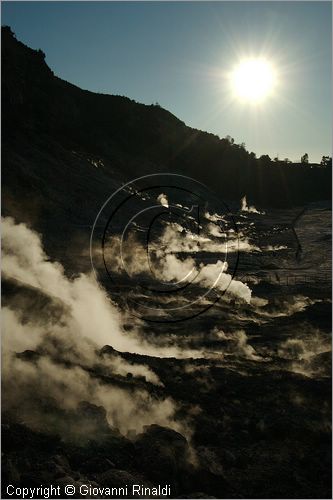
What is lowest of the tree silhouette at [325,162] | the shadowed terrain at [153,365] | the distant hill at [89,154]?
the shadowed terrain at [153,365]

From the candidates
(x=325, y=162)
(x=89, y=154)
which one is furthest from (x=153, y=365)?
(x=325, y=162)

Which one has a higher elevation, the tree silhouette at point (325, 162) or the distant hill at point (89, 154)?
the tree silhouette at point (325, 162)

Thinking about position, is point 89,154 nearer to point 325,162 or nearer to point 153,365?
point 153,365

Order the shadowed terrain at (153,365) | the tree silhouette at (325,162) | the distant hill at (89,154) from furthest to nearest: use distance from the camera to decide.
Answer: the tree silhouette at (325,162) < the distant hill at (89,154) < the shadowed terrain at (153,365)

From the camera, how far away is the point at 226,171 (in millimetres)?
71312

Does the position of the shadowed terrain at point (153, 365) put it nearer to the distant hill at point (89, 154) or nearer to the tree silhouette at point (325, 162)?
the distant hill at point (89, 154)

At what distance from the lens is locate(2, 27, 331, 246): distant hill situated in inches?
1122

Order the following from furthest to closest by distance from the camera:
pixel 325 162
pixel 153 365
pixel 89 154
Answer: pixel 325 162, pixel 89 154, pixel 153 365

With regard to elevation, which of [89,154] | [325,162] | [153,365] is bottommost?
[153,365]

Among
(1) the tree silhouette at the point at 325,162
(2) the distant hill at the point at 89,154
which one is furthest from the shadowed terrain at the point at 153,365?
(1) the tree silhouette at the point at 325,162

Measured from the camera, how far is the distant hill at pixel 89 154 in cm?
2850

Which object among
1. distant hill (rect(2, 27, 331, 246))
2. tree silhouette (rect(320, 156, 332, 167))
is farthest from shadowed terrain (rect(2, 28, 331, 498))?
tree silhouette (rect(320, 156, 332, 167))

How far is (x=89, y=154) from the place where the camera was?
1618 inches

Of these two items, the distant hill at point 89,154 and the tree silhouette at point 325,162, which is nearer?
the distant hill at point 89,154
